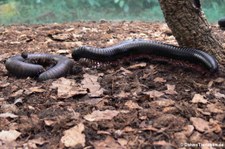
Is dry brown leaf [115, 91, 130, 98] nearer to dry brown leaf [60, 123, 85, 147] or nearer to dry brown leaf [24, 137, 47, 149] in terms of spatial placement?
dry brown leaf [60, 123, 85, 147]

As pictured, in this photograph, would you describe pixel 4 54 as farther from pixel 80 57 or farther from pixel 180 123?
pixel 180 123

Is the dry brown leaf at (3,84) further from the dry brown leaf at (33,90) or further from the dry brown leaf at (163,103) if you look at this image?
the dry brown leaf at (163,103)

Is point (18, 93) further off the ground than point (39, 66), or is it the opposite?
point (39, 66)

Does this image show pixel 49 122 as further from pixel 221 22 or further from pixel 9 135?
pixel 221 22

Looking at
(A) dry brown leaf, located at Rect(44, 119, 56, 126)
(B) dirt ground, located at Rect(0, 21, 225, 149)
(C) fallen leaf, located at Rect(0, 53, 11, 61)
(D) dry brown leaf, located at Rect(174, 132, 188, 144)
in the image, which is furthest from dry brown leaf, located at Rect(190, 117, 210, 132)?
(C) fallen leaf, located at Rect(0, 53, 11, 61)

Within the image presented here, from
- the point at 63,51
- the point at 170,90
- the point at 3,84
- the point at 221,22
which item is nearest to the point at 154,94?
the point at 170,90

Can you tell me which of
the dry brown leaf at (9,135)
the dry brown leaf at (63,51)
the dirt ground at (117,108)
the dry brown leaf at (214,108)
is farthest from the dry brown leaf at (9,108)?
the dry brown leaf at (63,51)

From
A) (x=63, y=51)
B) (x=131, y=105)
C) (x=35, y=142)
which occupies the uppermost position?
(x=63, y=51)

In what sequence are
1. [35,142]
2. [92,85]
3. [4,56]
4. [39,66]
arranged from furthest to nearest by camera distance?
[4,56]
[39,66]
[92,85]
[35,142]
